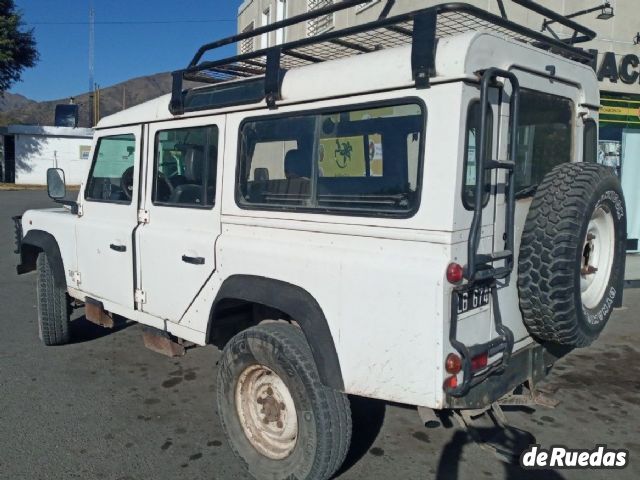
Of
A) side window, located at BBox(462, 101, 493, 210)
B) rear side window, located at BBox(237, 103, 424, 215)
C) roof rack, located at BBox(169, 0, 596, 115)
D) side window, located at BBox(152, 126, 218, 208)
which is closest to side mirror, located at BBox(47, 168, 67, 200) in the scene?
side window, located at BBox(152, 126, 218, 208)

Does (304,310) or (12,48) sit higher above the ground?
(12,48)

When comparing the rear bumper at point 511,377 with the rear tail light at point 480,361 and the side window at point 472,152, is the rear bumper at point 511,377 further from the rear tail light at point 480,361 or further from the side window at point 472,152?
the side window at point 472,152

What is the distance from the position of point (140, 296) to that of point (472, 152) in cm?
259

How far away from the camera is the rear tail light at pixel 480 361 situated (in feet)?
8.37

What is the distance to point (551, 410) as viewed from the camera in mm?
4145

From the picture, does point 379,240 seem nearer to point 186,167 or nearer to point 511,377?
point 511,377

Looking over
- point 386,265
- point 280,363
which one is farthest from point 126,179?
point 386,265

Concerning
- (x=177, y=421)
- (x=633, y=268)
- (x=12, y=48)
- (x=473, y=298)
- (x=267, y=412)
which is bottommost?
(x=177, y=421)

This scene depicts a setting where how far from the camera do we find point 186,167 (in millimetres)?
3801

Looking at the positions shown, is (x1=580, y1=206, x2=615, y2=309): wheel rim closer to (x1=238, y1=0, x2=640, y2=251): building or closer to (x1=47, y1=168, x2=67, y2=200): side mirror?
(x1=47, y1=168, x2=67, y2=200): side mirror

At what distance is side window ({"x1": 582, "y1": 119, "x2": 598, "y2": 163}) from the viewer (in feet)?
11.6

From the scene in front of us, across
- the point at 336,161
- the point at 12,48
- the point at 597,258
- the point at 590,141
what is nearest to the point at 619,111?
the point at 590,141

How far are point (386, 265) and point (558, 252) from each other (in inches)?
31.8

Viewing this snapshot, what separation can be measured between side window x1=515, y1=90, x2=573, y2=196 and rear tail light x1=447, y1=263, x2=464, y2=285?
77 centimetres
